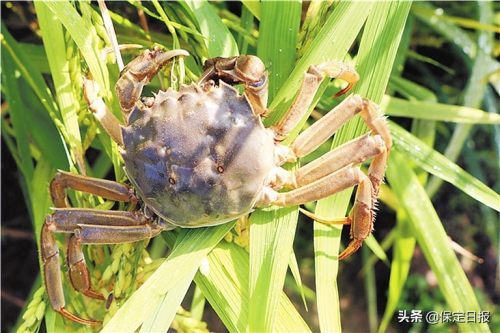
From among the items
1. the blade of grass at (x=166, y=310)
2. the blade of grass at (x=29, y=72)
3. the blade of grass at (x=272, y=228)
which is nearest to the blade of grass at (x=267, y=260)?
the blade of grass at (x=272, y=228)

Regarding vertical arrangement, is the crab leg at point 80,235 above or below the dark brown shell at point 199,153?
below

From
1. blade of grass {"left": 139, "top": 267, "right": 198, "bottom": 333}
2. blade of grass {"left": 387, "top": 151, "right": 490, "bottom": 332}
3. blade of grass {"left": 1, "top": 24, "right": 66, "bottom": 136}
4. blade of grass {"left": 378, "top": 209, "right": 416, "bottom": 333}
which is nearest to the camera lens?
blade of grass {"left": 139, "top": 267, "right": 198, "bottom": 333}

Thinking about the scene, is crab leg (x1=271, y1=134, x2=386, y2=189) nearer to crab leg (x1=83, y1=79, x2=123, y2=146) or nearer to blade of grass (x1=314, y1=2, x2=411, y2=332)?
blade of grass (x1=314, y1=2, x2=411, y2=332)

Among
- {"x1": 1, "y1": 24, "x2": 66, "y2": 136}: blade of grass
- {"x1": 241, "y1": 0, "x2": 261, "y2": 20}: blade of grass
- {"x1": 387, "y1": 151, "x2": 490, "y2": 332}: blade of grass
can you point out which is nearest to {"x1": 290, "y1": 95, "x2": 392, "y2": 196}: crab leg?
{"x1": 387, "y1": 151, "x2": 490, "y2": 332}: blade of grass

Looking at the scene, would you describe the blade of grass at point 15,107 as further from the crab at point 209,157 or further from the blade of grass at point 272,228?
the blade of grass at point 272,228

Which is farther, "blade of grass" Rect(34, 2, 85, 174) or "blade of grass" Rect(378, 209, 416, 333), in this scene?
"blade of grass" Rect(378, 209, 416, 333)

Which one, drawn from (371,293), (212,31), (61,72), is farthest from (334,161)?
(371,293)

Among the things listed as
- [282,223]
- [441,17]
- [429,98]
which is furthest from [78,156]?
[441,17]

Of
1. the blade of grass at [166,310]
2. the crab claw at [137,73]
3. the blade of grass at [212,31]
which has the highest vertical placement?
the blade of grass at [212,31]
